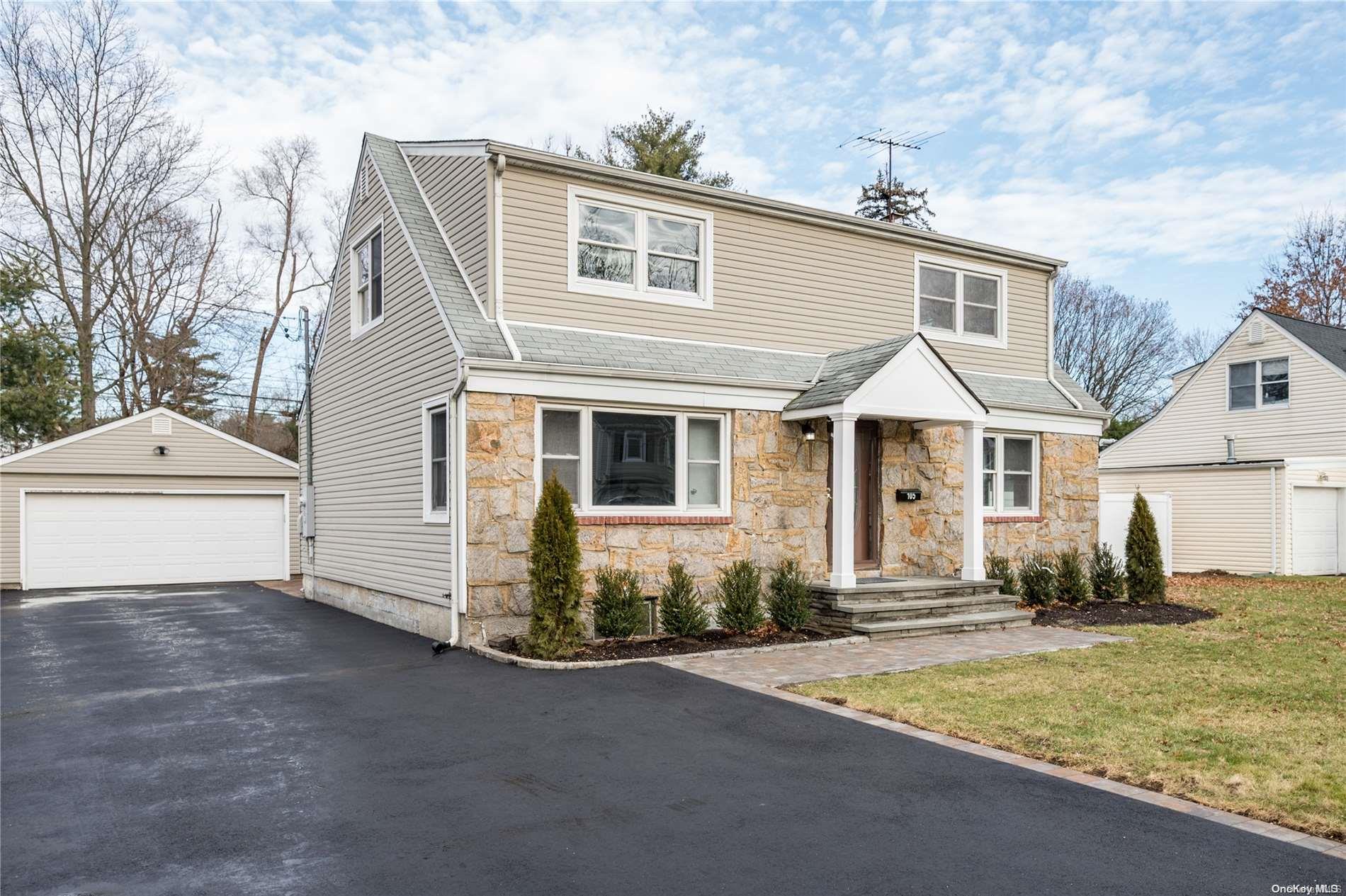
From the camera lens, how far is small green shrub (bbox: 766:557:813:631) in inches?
427

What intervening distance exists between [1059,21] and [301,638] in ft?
43.4

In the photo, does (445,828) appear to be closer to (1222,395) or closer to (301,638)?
(301,638)

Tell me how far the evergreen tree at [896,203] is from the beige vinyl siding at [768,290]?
73.9 feet

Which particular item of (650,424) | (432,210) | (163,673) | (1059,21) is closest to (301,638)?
(163,673)

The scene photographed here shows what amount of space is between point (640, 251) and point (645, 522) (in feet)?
11.4

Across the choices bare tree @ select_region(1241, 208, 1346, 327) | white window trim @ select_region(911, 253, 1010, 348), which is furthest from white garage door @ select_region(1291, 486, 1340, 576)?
bare tree @ select_region(1241, 208, 1346, 327)

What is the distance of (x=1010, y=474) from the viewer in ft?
46.6

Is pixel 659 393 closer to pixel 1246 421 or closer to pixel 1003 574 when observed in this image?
pixel 1003 574

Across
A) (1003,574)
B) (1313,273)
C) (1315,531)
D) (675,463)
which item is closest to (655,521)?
(675,463)

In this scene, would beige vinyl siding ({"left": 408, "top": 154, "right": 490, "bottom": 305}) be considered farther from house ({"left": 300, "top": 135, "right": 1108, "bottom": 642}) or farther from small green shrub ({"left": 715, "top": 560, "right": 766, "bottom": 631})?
small green shrub ({"left": 715, "top": 560, "right": 766, "bottom": 631})

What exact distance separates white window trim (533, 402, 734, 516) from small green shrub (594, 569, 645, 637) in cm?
85

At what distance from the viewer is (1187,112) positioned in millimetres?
15516

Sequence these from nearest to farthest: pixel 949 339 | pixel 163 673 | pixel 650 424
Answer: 1. pixel 163 673
2. pixel 650 424
3. pixel 949 339

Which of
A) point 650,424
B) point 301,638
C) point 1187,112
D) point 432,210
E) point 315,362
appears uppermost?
point 1187,112
